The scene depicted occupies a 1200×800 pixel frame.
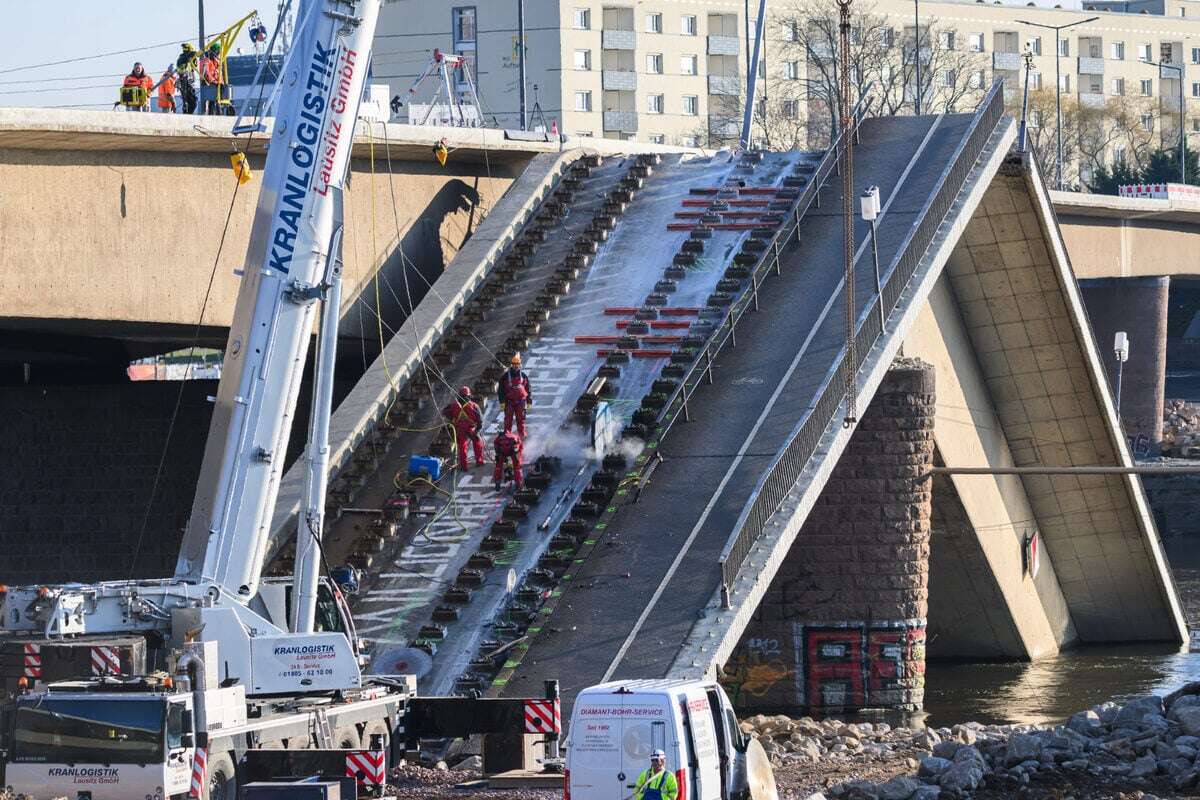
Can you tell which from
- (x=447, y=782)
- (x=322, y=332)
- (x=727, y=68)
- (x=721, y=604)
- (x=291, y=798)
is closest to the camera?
(x=291, y=798)

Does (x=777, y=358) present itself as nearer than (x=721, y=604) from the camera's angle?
No

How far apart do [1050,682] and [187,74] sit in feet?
70.7

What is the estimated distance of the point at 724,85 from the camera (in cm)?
13200

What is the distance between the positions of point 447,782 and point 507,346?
1470cm

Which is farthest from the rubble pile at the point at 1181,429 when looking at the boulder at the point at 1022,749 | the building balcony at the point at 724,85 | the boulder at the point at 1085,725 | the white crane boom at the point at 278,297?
the white crane boom at the point at 278,297

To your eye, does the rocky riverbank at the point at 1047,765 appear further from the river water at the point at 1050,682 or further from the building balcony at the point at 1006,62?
the building balcony at the point at 1006,62

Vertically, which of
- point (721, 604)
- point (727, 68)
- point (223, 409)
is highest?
point (727, 68)

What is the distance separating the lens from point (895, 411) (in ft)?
128

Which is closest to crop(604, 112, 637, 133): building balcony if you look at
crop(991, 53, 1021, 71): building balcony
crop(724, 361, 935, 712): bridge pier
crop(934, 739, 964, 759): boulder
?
crop(991, 53, 1021, 71): building balcony

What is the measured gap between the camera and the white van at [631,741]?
20.8 metres

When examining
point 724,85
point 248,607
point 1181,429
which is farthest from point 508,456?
point 724,85

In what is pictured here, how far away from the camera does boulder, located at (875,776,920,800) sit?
23.3m

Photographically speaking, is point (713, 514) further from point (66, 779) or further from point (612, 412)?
point (66, 779)

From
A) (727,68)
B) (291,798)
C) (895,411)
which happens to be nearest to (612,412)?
(895,411)
